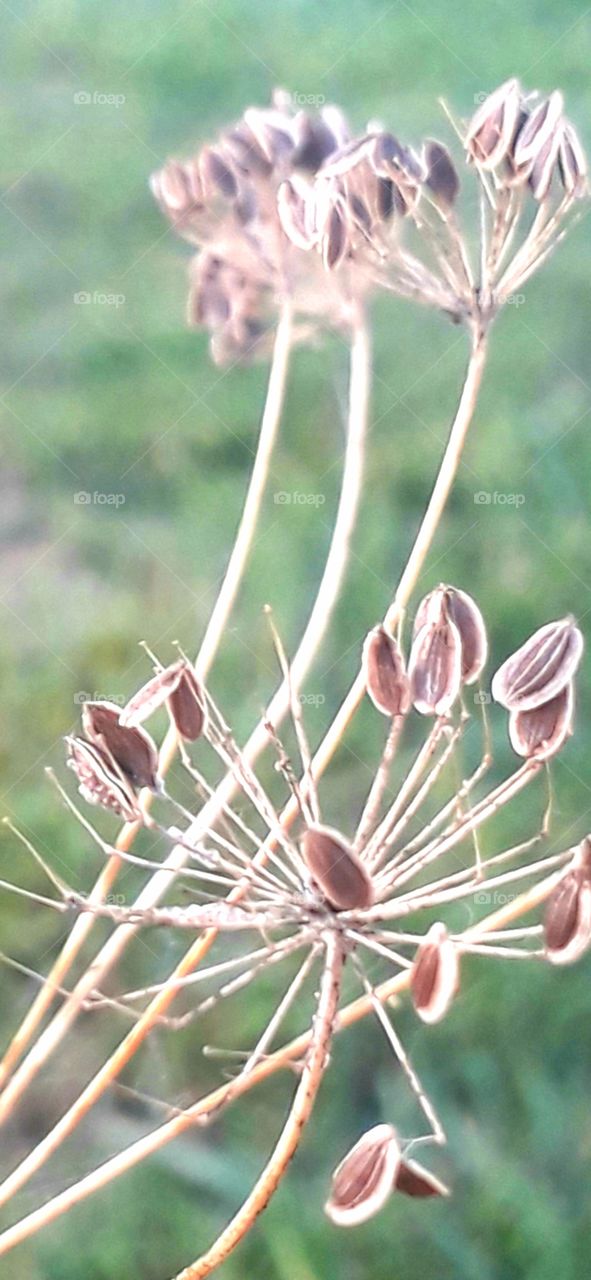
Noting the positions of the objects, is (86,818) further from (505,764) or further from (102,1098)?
(505,764)

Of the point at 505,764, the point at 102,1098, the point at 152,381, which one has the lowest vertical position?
the point at 102,1098

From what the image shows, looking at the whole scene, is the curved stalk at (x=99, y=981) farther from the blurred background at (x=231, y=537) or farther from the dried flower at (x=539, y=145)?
the dried flower at (x=539, y=145)

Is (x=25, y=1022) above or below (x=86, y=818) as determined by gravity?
below

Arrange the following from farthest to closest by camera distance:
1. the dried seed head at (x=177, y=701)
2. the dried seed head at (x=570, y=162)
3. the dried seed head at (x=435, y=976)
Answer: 1. the dried seed head at (x=570, y=162)
2. the dried seed head at (x=177, y=701)
3. the dried seed head at (x=435, y=976)

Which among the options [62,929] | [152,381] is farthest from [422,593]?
[62,929]

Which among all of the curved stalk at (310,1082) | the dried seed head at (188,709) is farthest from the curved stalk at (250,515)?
the curved stalk at (310,1082)

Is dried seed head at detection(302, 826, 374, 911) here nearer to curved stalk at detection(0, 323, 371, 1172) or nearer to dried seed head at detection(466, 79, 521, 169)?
curved stalk at detection(0, 323, 371, 1172)

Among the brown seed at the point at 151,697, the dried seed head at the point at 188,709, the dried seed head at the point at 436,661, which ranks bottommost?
the dried seed head at the point at 436,661

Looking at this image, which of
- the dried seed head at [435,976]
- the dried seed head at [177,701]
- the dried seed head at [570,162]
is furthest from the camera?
the dried seed head at [570,162]
